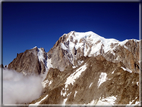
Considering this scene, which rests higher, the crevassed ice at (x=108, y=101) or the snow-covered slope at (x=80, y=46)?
the snow-covered slope at (x=80, y=46)

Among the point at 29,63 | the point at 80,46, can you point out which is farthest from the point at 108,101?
the point at 80,46

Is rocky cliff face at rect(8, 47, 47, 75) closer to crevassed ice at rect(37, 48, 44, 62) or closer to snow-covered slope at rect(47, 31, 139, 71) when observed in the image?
crevassed ice at rect(37, 48, 44, 62)

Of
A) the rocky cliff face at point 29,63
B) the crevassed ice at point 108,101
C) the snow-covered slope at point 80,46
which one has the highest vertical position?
the snow-covered slope at point 80,46

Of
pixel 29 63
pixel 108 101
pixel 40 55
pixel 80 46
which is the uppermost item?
pixel 80 46

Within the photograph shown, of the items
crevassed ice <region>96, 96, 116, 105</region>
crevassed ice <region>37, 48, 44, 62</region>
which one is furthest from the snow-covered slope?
crevassed ice <region>96, 96, 116, 105</region>

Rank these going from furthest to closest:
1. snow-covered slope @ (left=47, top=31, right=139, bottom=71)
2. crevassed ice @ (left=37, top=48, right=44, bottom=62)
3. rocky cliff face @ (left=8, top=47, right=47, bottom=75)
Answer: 1. crevassed ice @ (left=37, top=48, right=44, bottom=62)
2. snow-covered slope @ (left=47, top=31, right=139, bottom=71)
3. rocky cliff face @ (left=8, top=47, right=47, bottom=75)

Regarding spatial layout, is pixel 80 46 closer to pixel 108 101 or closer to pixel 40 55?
pixel 40 55

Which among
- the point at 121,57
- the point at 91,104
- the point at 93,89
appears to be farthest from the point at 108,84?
the point at 121,57

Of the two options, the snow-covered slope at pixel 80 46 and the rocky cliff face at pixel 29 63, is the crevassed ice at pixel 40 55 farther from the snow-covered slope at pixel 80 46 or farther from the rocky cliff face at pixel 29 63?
the snow-covered slope at pixel 80 46

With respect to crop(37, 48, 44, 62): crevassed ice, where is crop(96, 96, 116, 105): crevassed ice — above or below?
below

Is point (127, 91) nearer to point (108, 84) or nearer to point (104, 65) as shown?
point (108, 84)

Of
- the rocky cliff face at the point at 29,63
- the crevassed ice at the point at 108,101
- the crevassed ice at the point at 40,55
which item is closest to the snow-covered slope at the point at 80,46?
the crevassed ice at the point at 40,55

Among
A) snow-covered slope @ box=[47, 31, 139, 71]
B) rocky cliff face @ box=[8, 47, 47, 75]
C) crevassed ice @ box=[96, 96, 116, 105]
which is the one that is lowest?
crevassed ice @ box=[96, 96, 116, 105]
